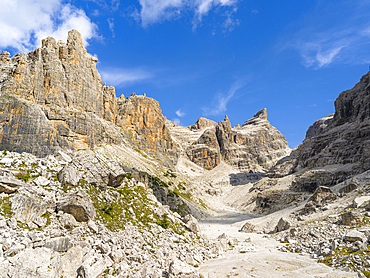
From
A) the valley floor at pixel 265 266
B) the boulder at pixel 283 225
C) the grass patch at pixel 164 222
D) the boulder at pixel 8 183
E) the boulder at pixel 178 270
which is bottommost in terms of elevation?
the valley floor at pixel 265 266

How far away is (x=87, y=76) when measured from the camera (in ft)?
422

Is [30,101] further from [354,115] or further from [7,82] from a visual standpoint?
[354,115]

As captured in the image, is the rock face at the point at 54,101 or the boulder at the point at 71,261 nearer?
the boulder at the point at 71,261

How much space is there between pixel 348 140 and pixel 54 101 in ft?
518

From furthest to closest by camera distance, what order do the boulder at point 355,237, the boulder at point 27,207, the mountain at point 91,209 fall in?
the boulder at point 355,237, the boulder at point 27,207, the mountain at point 91,209

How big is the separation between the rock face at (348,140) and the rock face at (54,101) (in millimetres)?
119195

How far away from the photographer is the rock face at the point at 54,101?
301ft

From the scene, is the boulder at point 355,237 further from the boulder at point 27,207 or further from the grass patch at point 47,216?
the boulder at point 27,207

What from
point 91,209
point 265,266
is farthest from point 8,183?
point 265,266

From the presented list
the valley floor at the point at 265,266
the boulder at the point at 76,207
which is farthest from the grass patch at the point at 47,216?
the valley floor at the point at 265,266

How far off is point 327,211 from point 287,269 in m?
36.5

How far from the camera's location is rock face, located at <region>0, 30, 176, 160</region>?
301 ft

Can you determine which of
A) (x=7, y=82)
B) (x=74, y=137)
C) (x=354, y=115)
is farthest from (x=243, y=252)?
(x=354, y=115)

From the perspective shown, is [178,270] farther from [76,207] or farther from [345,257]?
[345,257]
